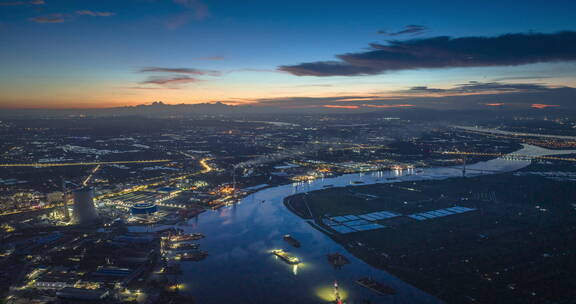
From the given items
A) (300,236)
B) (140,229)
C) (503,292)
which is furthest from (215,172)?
(503,292)

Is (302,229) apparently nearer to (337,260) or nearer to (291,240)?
(291,240)

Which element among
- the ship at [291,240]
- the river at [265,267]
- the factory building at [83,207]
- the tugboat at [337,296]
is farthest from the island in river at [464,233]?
the factory building at [83,207]

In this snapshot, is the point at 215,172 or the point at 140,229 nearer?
the point at 140,229

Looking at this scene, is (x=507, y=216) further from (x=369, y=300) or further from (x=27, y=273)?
(x=27, y=273)

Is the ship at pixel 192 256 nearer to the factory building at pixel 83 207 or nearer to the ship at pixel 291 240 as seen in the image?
the ship at pixel 291 240

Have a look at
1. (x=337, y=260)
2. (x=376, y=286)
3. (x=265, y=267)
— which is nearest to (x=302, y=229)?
(x=337, y=260)

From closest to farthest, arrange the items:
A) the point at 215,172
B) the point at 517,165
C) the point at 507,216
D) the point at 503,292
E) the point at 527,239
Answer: the point at 503,292 < the point at 527,239 < the point at 507,216 < the point at 215,172 < the point at 517,165

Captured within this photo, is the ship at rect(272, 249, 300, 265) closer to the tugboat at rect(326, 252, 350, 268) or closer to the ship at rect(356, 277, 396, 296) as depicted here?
the tugboat at rect(326, 252, 350, 268)
